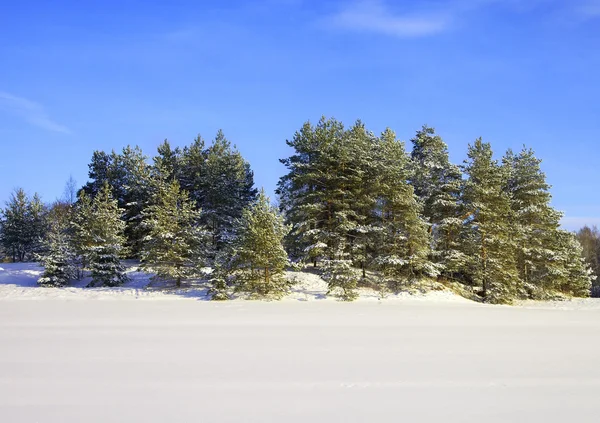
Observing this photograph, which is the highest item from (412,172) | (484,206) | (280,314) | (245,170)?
(245,170)

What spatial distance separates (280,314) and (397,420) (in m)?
10.8

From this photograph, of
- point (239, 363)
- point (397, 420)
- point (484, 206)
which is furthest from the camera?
point (484, 206)

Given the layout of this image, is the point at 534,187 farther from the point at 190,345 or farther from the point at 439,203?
the point at 190,345

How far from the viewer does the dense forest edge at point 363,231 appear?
2270cm

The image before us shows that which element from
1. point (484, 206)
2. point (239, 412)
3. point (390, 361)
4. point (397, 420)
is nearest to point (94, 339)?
point (239, 412)

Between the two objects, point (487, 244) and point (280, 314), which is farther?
point (487, 244)

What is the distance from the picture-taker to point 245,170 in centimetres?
4162

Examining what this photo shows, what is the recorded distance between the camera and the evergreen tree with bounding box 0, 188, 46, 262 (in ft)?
141

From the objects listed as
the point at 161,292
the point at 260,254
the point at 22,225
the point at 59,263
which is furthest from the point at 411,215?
the point at 22,225

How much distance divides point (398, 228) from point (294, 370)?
1999 cm

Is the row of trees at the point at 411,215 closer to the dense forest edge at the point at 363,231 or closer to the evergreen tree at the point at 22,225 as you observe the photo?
the dense forest edge at the point at 363,231

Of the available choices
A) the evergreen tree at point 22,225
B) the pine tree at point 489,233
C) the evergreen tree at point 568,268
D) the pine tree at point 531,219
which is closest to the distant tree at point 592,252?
the evergreen tree at point 568,268

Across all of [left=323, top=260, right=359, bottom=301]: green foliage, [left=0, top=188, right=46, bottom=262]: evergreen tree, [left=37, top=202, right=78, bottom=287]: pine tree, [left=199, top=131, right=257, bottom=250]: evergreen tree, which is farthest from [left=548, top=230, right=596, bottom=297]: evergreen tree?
[left=0, top=188, right=46, bottom=262]: evergreen tree

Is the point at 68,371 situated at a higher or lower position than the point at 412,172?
lower
